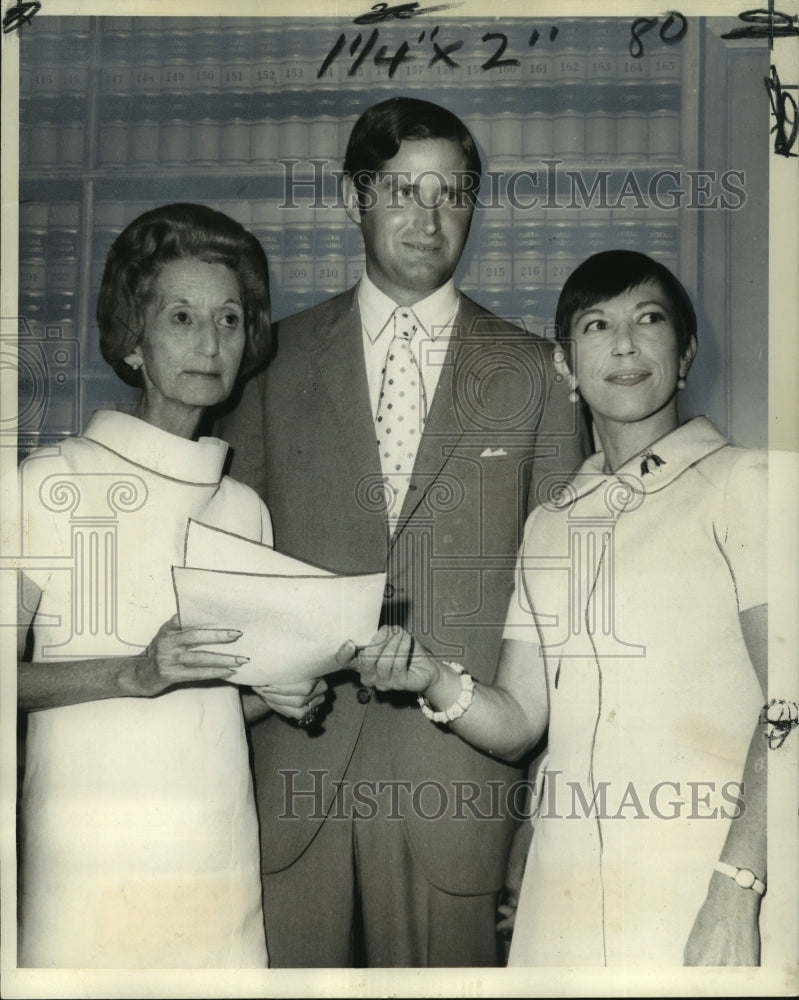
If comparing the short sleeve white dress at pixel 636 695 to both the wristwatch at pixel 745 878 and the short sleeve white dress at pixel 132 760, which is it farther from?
the short sleeve white dress at pixel 132 760

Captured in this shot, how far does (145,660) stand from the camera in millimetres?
2350

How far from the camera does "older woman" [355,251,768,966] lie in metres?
2.37

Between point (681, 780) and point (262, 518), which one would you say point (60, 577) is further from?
point (681, 780)

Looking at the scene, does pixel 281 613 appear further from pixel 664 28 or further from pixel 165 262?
pixel 664 28

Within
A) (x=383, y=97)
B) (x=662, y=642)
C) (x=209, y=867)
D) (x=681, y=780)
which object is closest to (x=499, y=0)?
(x=383, y=97)

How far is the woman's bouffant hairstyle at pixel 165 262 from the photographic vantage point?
2.39 meters

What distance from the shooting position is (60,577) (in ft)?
7.84

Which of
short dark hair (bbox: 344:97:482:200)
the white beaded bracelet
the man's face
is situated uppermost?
short dark hair (bbox: 344:97:482:200)

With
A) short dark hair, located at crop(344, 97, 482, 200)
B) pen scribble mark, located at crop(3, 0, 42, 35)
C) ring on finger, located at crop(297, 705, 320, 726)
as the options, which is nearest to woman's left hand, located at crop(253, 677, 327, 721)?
ring on finger, located at crop(297, 705, 320, 726)

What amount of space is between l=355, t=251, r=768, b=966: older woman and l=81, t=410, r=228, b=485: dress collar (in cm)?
63

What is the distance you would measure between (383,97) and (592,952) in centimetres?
179

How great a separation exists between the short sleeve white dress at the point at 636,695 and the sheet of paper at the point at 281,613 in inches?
13.0

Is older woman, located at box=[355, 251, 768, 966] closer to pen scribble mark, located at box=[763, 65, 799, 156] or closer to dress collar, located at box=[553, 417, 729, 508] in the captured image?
dress collar, located at box=[553, 417, 729, 508]

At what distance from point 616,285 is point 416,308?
41cm
